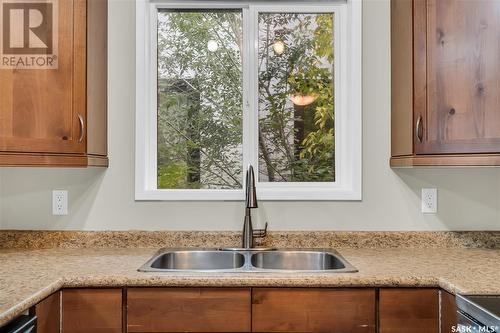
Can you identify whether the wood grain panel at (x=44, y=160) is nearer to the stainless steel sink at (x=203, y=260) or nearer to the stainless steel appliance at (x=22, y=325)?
the stainless steel sink at (x=203, y=260)

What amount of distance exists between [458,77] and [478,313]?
958mm

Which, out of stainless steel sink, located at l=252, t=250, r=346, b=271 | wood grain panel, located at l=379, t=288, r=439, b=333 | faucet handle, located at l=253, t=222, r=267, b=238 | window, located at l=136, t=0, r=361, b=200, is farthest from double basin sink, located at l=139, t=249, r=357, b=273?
wood grain panel, located at l=379, t=288, r=439, b=333

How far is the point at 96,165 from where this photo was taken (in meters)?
2.08

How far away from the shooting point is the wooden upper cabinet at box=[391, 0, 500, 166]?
69.4 inches

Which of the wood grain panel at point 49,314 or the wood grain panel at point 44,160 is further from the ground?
the wood grain panel at point 44,160

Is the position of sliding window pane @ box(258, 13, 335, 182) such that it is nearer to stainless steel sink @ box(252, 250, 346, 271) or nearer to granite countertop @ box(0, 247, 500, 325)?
stainless steel sink @ box(252, 250, 346, 271)

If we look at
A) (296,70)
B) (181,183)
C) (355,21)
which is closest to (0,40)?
(181,183)

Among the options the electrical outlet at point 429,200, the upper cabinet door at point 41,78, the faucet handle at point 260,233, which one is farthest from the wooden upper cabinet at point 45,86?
the electrical outlet at point 429,200

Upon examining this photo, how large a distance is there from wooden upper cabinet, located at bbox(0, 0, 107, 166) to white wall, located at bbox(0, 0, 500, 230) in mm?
339

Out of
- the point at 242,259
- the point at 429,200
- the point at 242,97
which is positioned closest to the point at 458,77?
the point at 429,200

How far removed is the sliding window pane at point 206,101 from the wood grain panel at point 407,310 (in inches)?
39.5

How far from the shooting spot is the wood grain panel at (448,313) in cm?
147

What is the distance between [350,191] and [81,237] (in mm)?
1340

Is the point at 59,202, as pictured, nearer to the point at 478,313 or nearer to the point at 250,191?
the point at 250,191
